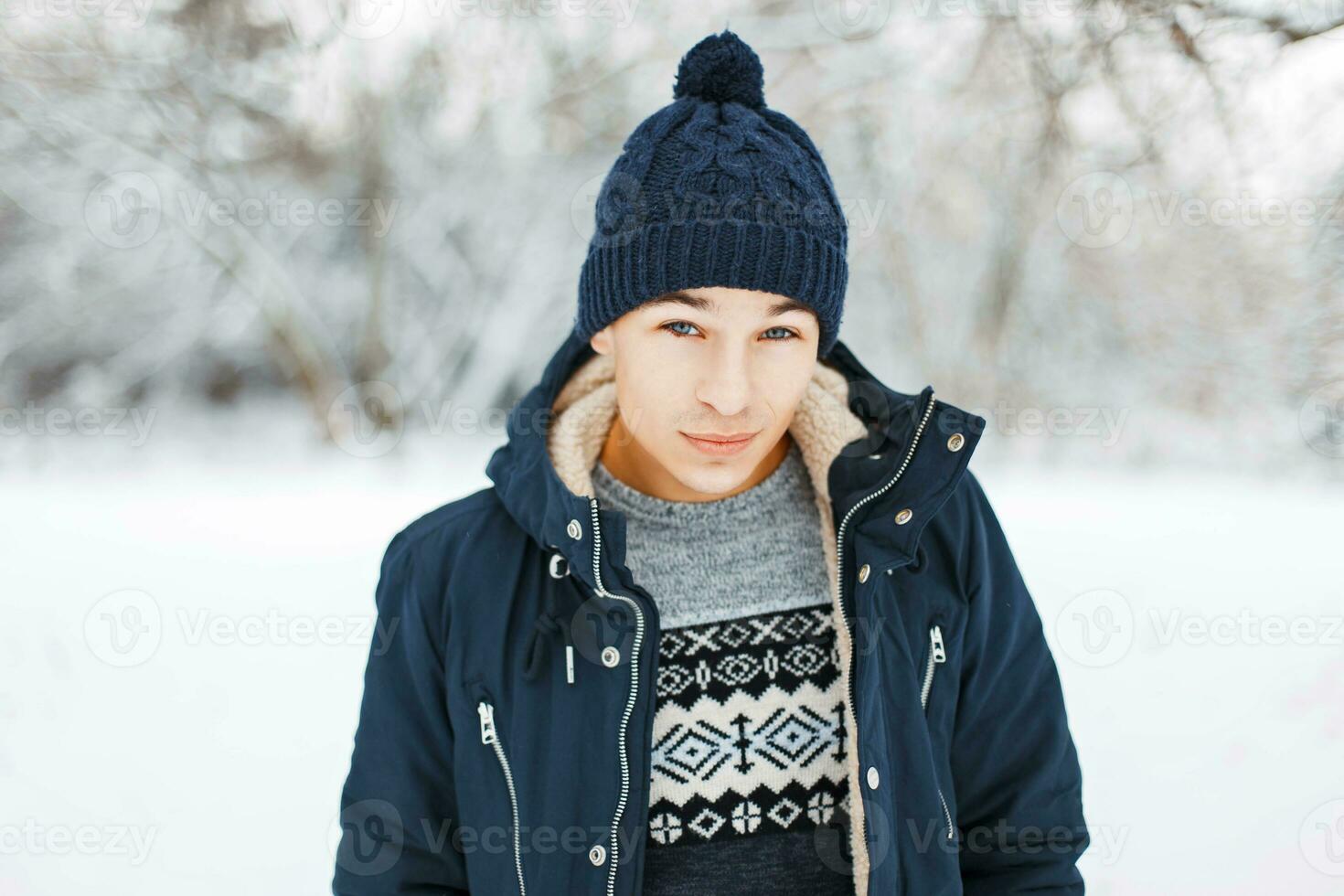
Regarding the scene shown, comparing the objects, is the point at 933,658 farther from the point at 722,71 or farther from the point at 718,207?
the point at 722,71

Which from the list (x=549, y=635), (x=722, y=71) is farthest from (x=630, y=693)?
(x=722, y=71)

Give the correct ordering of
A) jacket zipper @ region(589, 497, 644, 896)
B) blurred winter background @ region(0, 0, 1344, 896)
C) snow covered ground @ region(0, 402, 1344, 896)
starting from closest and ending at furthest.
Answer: jacket zipper @ region(589, 497, 644, 896) → snow covered ground @ region(0, 402, 1344, 896) → blurred winter background @ region(0, 0, 1344, 896)

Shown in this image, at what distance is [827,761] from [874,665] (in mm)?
186

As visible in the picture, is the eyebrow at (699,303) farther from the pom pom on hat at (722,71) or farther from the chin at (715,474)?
the pom pom on hat at (722,71)

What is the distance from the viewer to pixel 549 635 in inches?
51.6

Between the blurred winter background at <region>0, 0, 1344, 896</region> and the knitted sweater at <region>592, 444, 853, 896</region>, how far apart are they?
6.28ft

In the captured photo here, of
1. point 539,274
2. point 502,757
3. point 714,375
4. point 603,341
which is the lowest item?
point 502,757

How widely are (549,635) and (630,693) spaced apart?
14 centimetres

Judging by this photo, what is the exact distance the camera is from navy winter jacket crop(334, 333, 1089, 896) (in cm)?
125

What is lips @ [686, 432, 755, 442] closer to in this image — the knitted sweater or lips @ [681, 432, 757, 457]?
lips @ [681, 432, 757, 457]

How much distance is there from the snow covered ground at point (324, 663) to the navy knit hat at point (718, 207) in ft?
5.69

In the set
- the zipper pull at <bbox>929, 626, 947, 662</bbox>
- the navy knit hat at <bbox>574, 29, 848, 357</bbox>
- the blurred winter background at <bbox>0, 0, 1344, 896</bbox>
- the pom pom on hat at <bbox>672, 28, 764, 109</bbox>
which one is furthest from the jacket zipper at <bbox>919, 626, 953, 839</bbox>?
the blurred winter background at <bbox>0, 0, 1344, 896</bbox>

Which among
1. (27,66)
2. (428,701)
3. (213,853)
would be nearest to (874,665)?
(428,701)

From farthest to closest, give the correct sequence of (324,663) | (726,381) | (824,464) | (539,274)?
1. (539,274)
2. (324,663)
3. (824,464)
4. (726,381)
